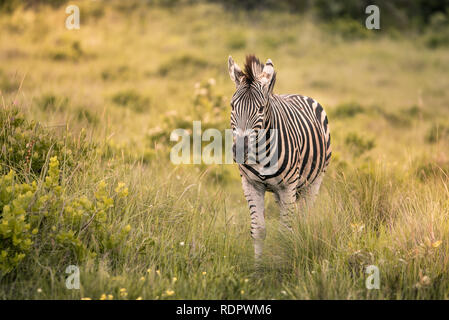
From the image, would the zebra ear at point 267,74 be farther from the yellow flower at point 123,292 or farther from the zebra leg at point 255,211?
the yellow flower at point 123,292

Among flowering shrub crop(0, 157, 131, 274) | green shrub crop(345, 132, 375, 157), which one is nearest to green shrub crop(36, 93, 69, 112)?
flowering shrub crop(0, 157, 131, 274)

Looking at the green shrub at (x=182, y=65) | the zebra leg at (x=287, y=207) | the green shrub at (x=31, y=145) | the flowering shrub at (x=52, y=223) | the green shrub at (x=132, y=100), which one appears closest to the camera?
the flowering shrub at (x=52, y=223)

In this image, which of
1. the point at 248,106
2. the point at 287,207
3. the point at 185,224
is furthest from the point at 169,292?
the point at 248,106

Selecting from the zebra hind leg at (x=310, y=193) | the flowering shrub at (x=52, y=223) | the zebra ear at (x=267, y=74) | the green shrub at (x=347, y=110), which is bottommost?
the flowering shrub at (x=52, y=223)

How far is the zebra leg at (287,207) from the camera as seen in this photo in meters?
5.89

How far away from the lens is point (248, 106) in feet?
17.4

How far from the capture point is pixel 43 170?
20.0 feet

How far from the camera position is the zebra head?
5254 millimetres

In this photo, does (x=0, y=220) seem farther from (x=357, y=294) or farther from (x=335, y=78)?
(x=335, y=78)

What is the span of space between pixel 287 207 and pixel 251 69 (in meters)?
1.62

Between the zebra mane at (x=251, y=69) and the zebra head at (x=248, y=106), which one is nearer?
the zebra head at (x=248, y=106)

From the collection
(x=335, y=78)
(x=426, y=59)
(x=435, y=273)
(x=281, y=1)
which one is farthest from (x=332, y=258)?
(x=281, y=1)

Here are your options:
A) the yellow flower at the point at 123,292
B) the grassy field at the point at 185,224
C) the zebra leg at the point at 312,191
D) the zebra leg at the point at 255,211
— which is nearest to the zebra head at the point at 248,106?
the zebra leg at the point at 255,211

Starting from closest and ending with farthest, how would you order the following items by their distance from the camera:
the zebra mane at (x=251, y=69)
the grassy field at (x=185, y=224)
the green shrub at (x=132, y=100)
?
the grassy field at (x=185, y=224) → the zebra mane at (x=251, y=69) → the green shrub at (x=132, y=100)
